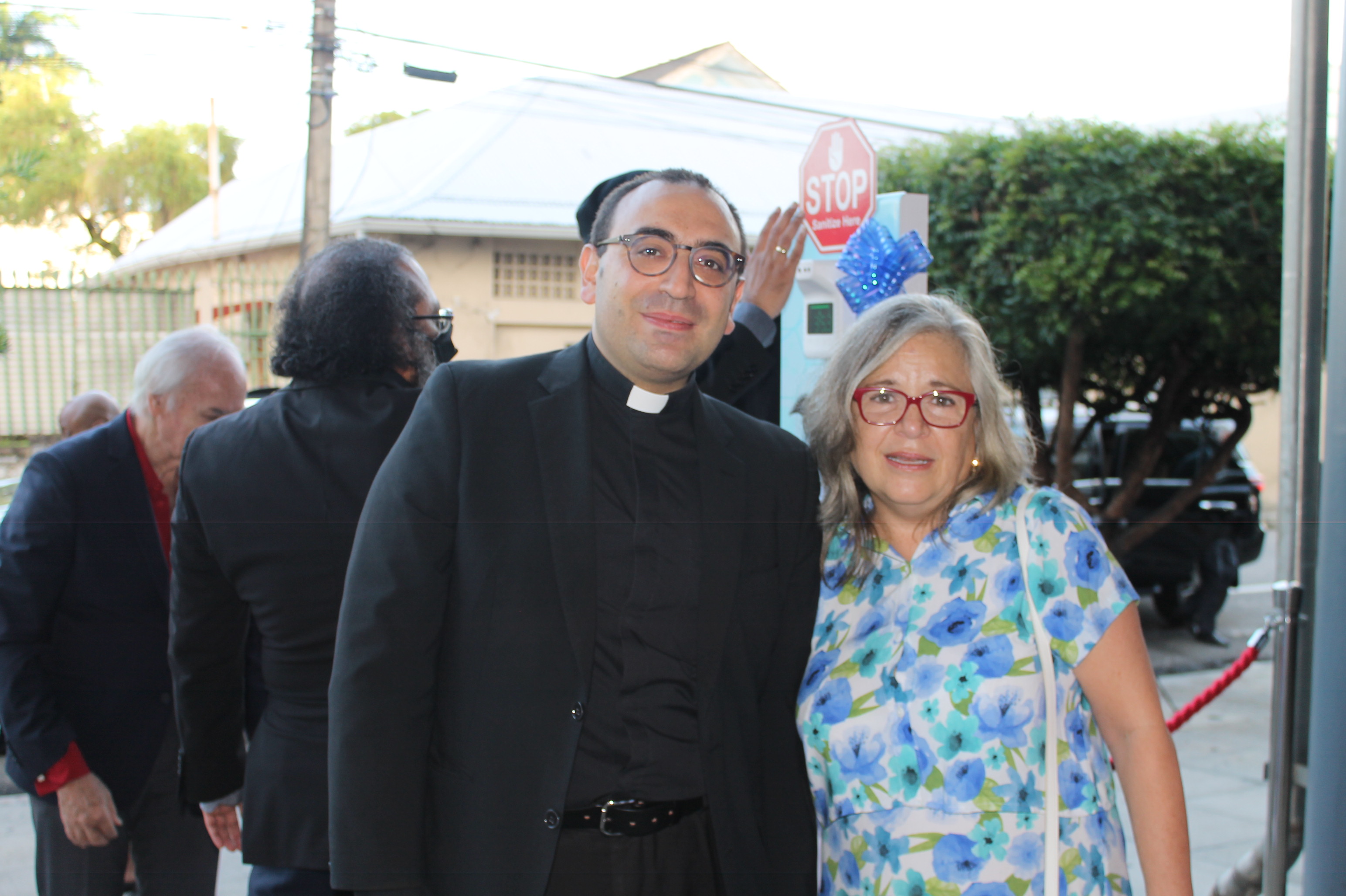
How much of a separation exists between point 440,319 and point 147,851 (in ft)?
5.46

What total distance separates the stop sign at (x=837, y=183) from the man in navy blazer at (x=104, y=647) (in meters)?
2.04

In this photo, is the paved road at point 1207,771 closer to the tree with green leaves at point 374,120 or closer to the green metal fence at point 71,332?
the green metal fence at point 71,332

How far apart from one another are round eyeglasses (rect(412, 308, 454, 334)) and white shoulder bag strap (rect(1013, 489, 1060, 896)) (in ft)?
4.71

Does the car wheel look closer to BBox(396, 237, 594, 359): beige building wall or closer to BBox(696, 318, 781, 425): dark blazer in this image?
BBox(396, 237, 594, 359): beige building wall

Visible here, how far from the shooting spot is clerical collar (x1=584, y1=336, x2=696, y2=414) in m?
2.13

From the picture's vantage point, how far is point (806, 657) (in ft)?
7.18

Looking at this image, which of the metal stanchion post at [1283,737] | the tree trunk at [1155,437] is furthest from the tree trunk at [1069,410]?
the metal stanchion post at [1283,737]

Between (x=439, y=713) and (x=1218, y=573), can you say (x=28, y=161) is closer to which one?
(x=439, y=713)

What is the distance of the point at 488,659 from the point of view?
73.1 inches

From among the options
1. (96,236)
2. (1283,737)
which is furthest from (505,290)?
(1283,737)

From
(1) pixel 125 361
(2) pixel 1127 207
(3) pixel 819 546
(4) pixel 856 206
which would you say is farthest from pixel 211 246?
(3) pixel 819 546

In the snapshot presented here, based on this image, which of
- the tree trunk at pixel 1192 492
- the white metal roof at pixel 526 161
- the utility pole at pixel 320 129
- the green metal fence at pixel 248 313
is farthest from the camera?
the white metal roof at pixel 526 161

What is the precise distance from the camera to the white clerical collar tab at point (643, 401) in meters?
2.13

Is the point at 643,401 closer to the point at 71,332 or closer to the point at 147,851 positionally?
the point at 147,851
